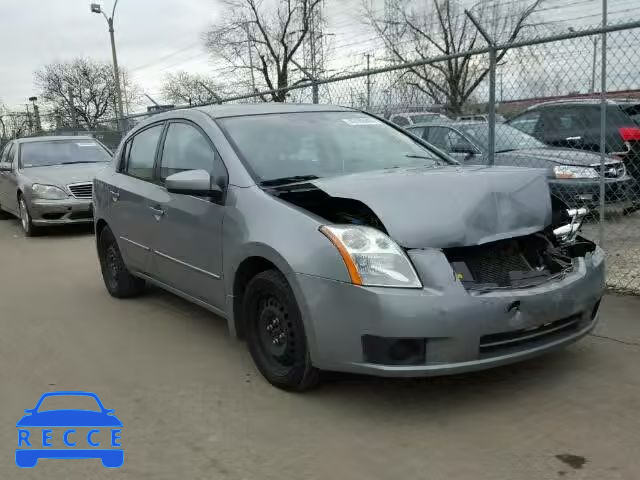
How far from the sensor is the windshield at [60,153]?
10.8 meters

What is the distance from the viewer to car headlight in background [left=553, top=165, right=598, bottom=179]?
7.82 m

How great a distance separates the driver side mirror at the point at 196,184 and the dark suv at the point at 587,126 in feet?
17.2

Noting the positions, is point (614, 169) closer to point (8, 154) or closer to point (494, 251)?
point (494, 251)

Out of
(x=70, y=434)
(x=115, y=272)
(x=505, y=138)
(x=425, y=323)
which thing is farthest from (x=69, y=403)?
(x=505, y=138)

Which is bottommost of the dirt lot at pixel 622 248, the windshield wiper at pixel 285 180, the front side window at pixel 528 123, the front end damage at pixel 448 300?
the dirt lot at pixel 622 248

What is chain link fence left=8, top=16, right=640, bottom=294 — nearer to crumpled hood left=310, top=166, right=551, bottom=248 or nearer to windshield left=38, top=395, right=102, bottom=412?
crumpled hood left=310, top=166, right=551, bottom=248

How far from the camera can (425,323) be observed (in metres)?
→ 2.99

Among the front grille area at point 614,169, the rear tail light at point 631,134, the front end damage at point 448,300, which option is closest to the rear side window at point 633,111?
the rear tail light at point 631,134

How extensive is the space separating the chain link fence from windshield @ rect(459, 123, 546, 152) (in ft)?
0.05

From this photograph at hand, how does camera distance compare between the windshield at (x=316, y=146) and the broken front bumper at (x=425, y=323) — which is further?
the windshield at (x=316, y=146)

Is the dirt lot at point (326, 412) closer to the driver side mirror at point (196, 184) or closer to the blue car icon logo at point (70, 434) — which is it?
the blue car icon logo at point (70, 434)

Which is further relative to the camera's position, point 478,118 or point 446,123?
point 446,123

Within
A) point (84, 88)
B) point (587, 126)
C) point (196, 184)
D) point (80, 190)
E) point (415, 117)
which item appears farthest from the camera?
point (84, 88)

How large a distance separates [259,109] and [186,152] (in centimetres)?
62
